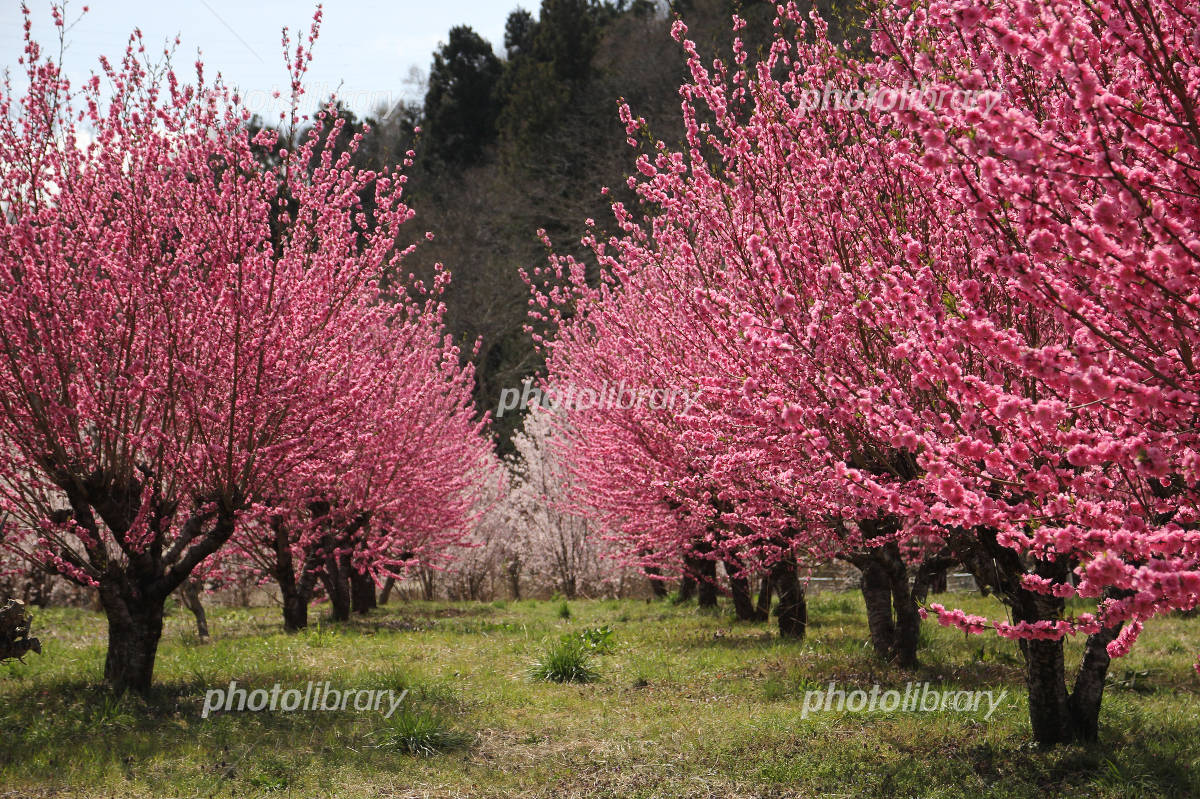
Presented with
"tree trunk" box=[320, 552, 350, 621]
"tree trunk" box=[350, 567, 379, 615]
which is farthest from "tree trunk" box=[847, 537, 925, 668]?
"tree trunk" box=[350, 567, 379, 615]

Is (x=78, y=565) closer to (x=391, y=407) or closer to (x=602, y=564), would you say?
(x=391, y=407)

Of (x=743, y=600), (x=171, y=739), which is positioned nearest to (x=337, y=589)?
(x=743, y=600)

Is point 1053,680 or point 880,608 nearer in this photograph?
point 1053,680

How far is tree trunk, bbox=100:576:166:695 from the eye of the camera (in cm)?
760

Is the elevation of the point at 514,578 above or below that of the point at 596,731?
below

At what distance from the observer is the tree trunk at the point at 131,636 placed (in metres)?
7.60

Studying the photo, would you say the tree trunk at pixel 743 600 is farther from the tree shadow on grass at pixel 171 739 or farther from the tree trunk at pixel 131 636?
the tree trunk at pixel 131 636

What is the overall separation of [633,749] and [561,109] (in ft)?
96.9

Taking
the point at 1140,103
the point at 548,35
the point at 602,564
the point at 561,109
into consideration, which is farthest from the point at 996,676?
the point at 548,35

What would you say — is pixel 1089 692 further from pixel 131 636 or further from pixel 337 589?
pixel 337 589

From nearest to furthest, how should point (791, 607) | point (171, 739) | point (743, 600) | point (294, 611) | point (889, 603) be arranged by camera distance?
point (171, 739) → point (889, 603) → point (791, 607) → point (294, 611) → point (743, 600)

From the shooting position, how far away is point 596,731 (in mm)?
6926

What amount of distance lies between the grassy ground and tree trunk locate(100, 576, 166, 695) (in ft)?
0.65

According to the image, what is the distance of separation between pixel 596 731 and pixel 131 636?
4089 mm
